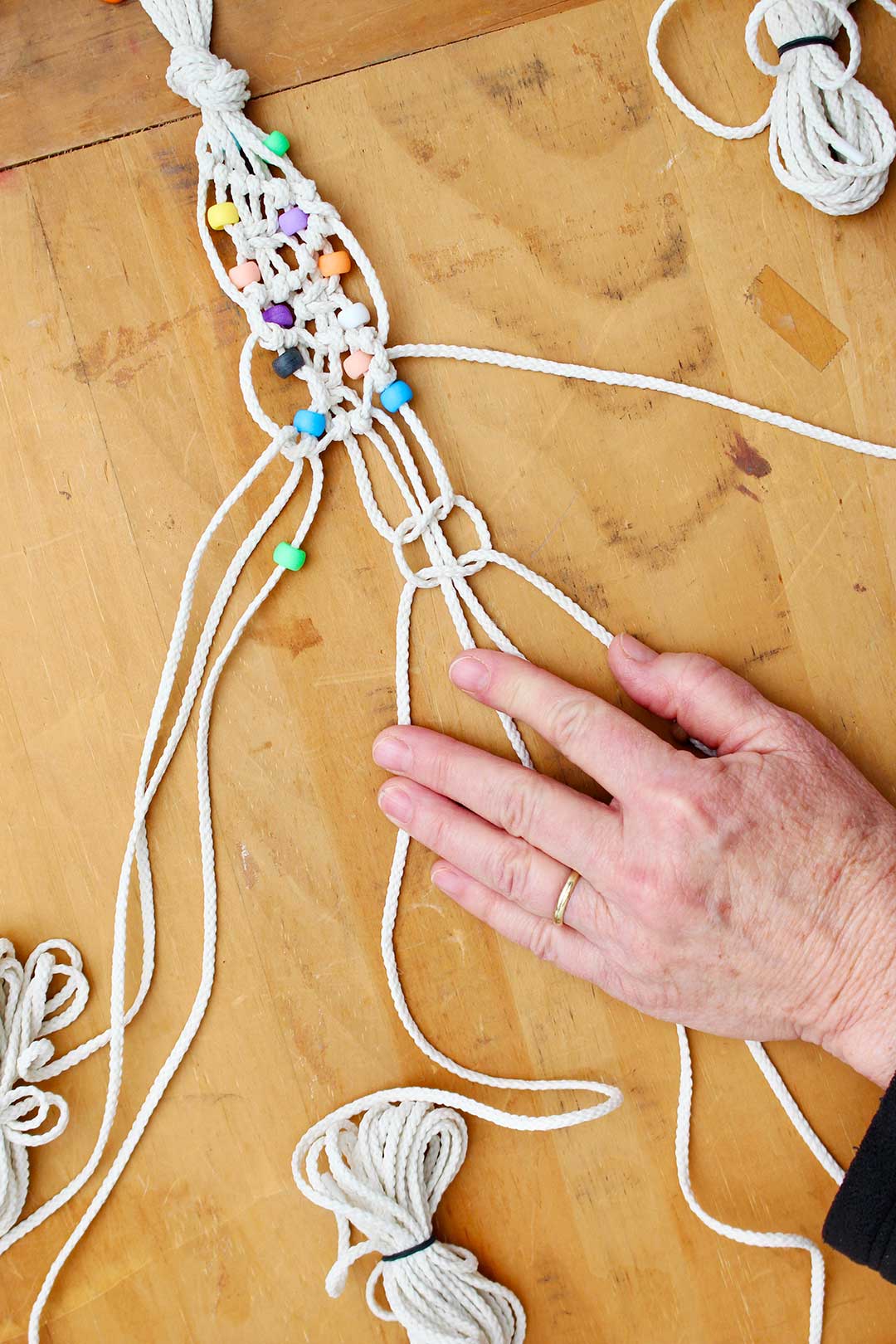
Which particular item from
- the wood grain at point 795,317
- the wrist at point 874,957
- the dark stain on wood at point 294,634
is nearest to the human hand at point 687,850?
the wrist at point 874,957

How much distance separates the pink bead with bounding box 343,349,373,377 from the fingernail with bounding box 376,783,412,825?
433 mm

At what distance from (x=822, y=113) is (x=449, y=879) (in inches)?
34.9

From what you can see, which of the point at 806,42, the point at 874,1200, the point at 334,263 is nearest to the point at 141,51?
the point at 334,263

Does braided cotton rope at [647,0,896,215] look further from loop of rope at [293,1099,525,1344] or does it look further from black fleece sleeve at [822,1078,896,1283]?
loop of rope at [293,1099,525,1344]

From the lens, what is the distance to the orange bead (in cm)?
109

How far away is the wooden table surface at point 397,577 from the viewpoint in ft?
3.61

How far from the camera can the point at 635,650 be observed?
1.08 m

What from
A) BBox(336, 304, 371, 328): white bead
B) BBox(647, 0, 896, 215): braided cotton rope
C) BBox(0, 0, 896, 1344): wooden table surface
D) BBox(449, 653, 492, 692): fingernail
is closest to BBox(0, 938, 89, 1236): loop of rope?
A: BBox(0, 0, 896, 1344): wooden table surface

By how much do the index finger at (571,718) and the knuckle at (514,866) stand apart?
10cm

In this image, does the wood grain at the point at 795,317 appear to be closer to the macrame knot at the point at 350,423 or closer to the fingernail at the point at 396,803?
the macrame knot at the point at 350,423

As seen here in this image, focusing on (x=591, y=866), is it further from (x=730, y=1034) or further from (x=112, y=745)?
(x=112, y=745)

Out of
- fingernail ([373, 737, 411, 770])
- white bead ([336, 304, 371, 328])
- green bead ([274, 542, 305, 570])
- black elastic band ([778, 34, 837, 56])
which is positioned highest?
black elastic band ([778, 34, 837, 56])

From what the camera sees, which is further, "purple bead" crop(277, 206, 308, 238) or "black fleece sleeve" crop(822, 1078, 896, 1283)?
"purple bead" crop(277, 206, 308, 238)

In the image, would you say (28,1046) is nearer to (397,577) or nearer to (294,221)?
(397,577)
